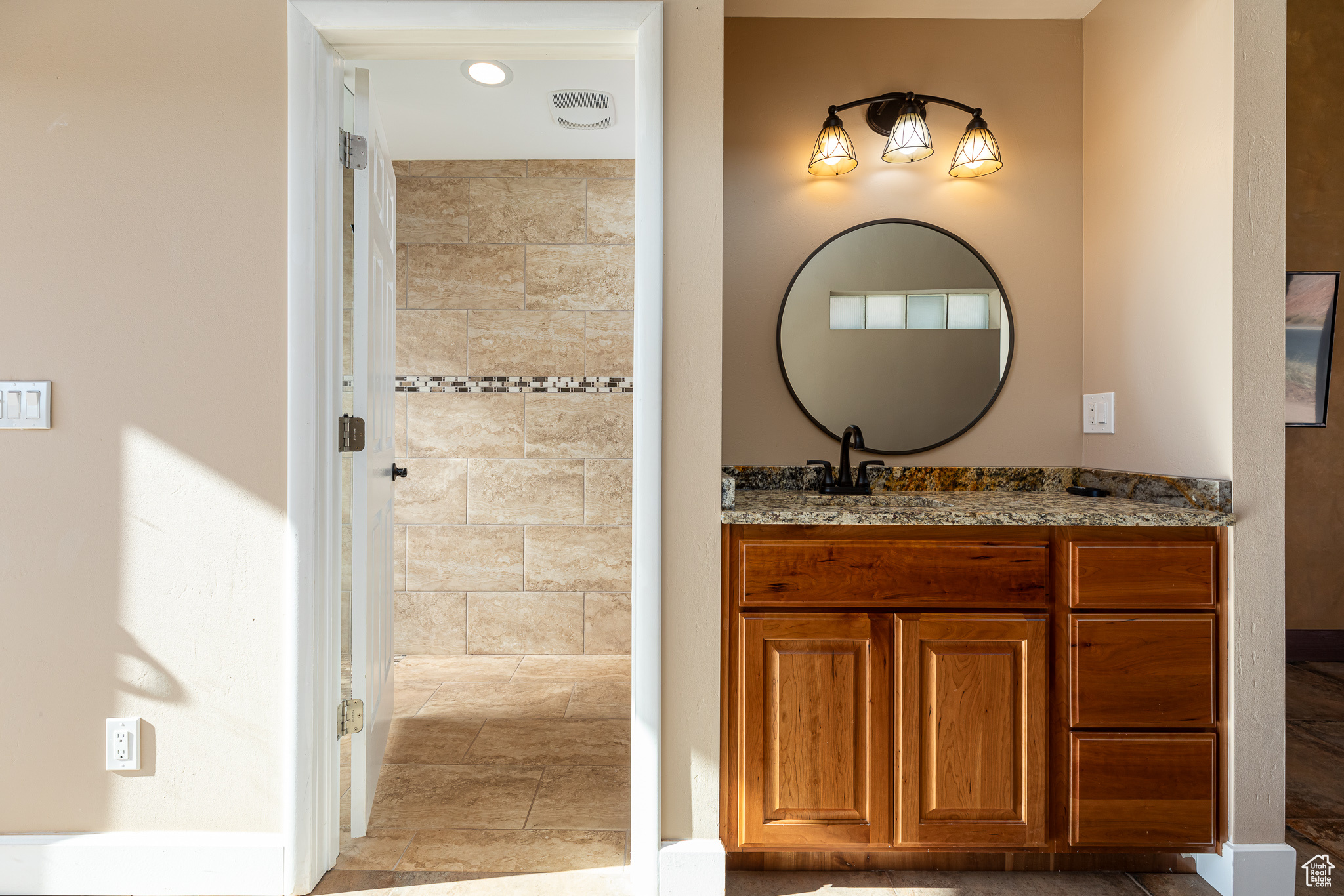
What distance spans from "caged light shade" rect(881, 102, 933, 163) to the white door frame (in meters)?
0.91

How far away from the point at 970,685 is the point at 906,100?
5.72 ft

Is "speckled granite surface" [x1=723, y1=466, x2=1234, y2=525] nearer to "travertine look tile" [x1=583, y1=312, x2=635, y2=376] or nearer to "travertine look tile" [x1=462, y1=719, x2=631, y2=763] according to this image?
"travertine look tile" [x1=462, y1=719, x2=631, y2=763]

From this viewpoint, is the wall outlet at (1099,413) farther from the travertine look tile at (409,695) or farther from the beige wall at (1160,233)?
the travertine look tile at (409,695)

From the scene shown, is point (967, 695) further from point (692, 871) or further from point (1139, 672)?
point (692, 871)

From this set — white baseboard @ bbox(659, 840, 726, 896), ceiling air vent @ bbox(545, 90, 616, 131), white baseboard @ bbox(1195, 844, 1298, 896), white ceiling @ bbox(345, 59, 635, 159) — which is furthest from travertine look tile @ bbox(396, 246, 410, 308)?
white baseboard @ bbox(1195, 844, 1298, 896)

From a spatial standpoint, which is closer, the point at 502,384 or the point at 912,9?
the point at 912,9

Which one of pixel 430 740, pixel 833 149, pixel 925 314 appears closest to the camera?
pixel 833 149

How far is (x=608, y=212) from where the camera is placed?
349 cm

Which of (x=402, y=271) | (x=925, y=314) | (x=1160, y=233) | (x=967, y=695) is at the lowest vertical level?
(x=967, y=695)

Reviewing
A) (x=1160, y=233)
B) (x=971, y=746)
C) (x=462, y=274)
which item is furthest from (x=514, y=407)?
(x=1160, y=233)

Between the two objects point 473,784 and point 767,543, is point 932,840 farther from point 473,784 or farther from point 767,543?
point 473,784

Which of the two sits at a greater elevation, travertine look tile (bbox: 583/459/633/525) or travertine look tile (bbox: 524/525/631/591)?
travertine look tile (bbox: 583/459/633/525)

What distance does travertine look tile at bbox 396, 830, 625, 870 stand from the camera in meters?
1.79

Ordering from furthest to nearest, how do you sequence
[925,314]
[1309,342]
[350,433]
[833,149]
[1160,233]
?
[1309,342] < [925,314] < [833,149] < [1160,233] < [350,433]
